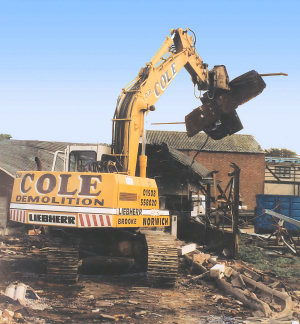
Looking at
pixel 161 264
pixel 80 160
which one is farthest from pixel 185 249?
pixel 80 160

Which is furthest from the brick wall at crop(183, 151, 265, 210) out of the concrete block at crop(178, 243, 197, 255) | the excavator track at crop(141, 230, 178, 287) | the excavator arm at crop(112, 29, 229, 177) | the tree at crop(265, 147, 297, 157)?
the excavator track at crop(141, 230, 178, 287)

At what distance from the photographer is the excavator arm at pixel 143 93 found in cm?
909

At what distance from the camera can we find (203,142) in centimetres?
4350

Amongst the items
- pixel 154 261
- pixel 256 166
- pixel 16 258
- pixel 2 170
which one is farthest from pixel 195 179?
pixel 256 166

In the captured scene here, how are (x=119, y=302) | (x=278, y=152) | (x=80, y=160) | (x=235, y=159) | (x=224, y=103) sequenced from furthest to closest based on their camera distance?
(x=278, y=152) → (x=235, y=159) → (x=224, y=103) → (x=80, y=160) → (x=119, y=302)

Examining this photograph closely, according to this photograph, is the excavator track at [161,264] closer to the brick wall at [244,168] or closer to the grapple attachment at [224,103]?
the grapple attachment at [224,103]

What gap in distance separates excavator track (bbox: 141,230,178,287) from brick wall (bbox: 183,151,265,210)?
1296 inches

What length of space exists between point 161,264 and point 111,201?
184 centimetres

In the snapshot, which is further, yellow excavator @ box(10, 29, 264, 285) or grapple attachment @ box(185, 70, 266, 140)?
grapple attachment @ box(185, 70, 266, 140)

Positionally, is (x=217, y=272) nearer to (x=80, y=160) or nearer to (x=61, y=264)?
(x=61, y=264)

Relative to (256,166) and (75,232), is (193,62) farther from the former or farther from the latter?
(256,166)

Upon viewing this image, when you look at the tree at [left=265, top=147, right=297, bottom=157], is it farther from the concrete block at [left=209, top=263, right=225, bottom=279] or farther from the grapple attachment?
the concrete block at [left=209, top=263, right=225, bottom=279]

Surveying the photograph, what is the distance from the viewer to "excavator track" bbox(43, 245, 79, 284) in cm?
866

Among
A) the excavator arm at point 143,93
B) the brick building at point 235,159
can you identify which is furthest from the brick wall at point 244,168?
the excavator arm at point 143,93
